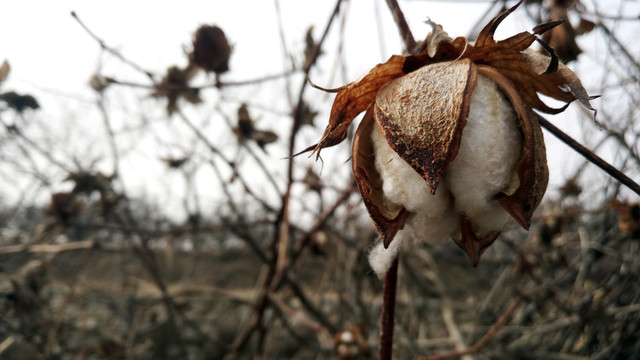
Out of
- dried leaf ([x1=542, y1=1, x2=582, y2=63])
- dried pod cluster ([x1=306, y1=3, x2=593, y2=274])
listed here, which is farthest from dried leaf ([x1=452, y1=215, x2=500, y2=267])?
dried leaf ([x1=542, y1=1, x2=582, y2=63])

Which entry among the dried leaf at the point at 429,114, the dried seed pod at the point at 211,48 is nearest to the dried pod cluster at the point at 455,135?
the dried leaf at the point at 429,114

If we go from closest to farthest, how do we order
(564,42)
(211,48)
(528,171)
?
(528,171)
(564,42)
(211,48)

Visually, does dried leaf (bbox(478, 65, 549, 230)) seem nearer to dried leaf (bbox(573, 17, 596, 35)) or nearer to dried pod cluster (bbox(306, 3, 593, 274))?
dried pod cluster (bbox(306, 3, 593, 274))

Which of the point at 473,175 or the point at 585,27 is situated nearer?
the point at 473,175

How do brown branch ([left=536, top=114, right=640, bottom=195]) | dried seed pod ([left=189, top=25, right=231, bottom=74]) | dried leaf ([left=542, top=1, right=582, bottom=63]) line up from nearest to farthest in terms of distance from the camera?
brown branch ([left=536, top=114, right=640, bottom=195]), dried leaf ([left=542, top=1, right=582, bottom=63]), dried seed pod ([left=189, top=25, right=231, bottom=74])

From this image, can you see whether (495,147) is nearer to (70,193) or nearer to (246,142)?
(246,142)

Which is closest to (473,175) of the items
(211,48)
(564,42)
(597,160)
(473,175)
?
(473,175)

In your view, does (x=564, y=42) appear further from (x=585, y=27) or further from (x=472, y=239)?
(x=472, y=239)
